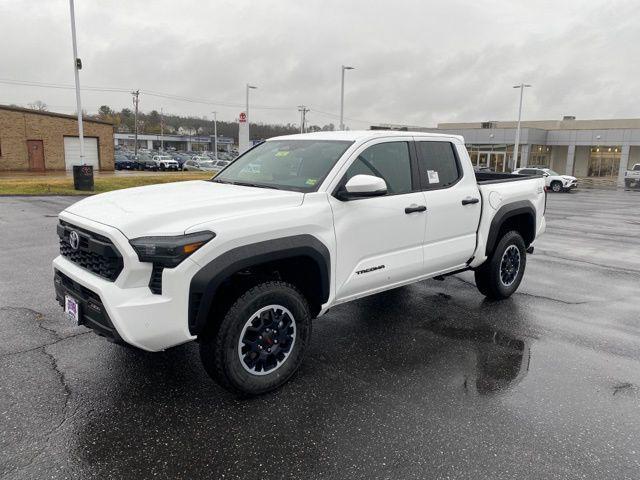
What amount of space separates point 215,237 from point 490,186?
3.48 m

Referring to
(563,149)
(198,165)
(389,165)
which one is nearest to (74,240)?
(389,165)

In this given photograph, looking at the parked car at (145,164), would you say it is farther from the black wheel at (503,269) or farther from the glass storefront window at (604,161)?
the glass storefront window at (604,161)

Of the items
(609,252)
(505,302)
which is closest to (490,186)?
(505,302)

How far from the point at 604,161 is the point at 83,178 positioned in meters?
49.5

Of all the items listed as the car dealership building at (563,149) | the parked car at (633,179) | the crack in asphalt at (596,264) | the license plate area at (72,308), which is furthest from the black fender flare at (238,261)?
the car dealership building at (563,149)

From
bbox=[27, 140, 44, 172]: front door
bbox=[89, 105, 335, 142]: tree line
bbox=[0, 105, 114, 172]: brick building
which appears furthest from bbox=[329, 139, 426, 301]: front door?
bbox=[89, 105, 335, 142]: tree line

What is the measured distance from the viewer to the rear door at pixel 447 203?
4.70 meters

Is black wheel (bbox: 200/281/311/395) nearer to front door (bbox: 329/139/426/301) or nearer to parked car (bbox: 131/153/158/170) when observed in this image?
front door (bbox: 329/139/426/301)

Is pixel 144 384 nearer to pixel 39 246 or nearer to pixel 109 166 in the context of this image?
pixel 39 246

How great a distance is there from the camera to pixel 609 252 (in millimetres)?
9688

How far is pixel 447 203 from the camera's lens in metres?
4.79

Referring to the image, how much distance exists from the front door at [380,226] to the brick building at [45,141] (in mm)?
37435

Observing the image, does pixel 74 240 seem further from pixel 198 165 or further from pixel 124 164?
pixel 124 164

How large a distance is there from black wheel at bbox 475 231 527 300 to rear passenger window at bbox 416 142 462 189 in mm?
1155
